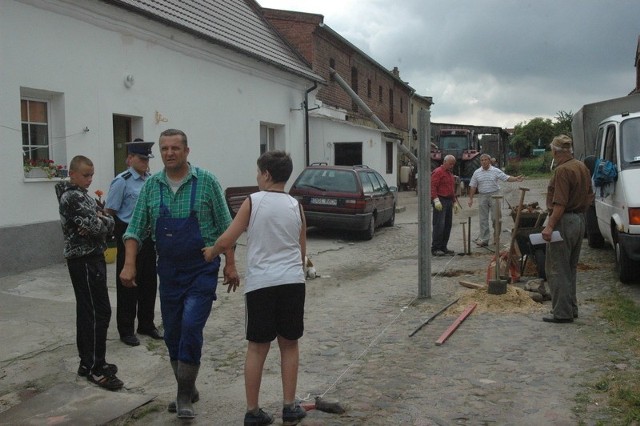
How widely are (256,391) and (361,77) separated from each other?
1089 inches

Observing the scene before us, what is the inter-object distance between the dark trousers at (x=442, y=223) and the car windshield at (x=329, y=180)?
100 inches

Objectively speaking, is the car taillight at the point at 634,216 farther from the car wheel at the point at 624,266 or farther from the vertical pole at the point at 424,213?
the vertical pole at the point at 424,213

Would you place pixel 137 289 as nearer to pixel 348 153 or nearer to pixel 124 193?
pixel 124 193

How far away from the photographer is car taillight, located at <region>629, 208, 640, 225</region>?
26.3 ft

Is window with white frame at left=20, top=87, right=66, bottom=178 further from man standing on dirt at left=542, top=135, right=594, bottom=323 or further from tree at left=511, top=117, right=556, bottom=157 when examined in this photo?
tree at left=511, top=117, right=556, bottom=157

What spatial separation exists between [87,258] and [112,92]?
705 cm

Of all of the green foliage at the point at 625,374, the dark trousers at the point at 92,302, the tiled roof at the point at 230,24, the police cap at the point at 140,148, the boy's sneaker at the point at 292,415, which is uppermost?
the tiled roof at the point at 230,24

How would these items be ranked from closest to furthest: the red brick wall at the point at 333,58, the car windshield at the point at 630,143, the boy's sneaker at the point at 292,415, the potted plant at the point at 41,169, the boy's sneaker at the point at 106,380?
1. the boy's sneaker at the point at 292,415
2. the boy's sneaker at the point at 106,380
3. the car windshield at the point at 630,143
4. the potted plant at the point at 41,169
5. the red brick wall at the point at 333,58

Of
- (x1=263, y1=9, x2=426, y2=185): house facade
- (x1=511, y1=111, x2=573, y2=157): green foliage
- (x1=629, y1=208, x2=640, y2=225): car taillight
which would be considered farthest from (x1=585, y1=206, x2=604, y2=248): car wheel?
(x1=511, y1=111, x2=573, y2=157): green foliage

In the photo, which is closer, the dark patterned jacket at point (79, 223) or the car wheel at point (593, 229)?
the dark patterned jacket at point (79, 223)

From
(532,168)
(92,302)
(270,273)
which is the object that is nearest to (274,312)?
(270,273)

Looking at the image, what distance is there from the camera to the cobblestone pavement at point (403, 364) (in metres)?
4.45

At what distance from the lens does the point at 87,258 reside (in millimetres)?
4918

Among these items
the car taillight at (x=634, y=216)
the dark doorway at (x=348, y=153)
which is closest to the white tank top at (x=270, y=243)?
the car taillight at (x=634, y=216)
